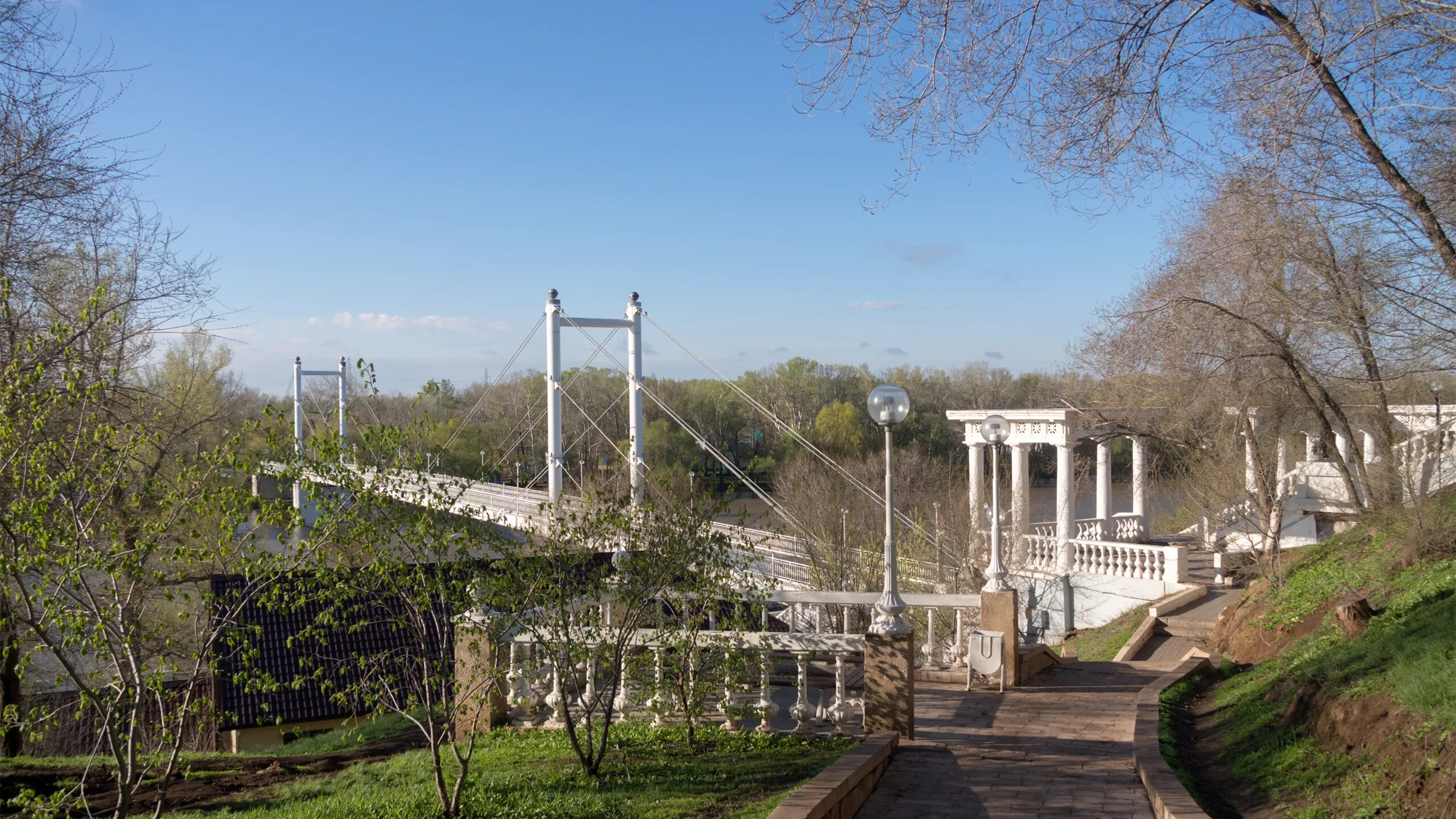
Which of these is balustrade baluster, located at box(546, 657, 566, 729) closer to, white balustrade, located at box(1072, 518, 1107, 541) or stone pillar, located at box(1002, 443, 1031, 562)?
stone pillar, located at box(1002, 443, 1031, 562)

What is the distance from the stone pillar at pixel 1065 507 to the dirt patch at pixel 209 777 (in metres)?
13.5

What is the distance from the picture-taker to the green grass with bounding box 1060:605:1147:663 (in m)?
14.7

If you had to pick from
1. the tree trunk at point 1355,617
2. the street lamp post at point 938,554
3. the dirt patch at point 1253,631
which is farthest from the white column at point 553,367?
the tree trunk at point 1355,617

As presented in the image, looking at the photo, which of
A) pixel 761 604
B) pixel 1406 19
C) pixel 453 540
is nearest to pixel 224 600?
pixel 453 540

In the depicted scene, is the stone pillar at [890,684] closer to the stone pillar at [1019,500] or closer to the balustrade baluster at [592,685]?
the balustrade baluster at [592,685]

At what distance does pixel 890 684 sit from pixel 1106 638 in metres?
10.5

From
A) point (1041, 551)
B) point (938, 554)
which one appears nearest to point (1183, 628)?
point (1041, 551)

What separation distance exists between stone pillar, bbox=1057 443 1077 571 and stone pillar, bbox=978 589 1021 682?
34.0 ft

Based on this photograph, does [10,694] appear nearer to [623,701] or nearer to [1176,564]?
[623,701]

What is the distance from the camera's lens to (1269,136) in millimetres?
6867

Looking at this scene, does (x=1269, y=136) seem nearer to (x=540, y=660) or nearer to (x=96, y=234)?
A: (x=540, y=660)

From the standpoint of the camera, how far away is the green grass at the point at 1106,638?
1469 centimetres

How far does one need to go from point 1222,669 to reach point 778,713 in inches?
198

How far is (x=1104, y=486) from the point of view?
2067 cm
